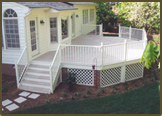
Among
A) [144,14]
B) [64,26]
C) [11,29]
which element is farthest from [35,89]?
[144,14]

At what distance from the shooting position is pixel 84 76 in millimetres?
9078

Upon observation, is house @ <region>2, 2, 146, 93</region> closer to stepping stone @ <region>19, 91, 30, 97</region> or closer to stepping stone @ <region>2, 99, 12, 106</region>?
stepping stone @ <region>19, 91, 30, 97</region>

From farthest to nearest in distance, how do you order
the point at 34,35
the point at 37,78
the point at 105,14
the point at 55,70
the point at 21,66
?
the point at 105,14
the point at 34,35
the point at 21,66
the point at 37,78
the point at 55,70

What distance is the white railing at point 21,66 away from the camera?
28.5ft

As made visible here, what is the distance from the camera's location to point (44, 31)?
10.7 m

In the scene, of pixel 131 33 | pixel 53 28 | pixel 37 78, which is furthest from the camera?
pixel 131 33

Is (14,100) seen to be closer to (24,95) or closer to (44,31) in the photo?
(24,95)

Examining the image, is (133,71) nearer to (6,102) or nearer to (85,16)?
(6,102)

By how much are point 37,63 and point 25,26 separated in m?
1.90

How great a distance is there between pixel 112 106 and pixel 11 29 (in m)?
6.08

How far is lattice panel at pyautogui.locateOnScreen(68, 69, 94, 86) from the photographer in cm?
906

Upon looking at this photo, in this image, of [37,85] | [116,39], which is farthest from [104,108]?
[116,39]

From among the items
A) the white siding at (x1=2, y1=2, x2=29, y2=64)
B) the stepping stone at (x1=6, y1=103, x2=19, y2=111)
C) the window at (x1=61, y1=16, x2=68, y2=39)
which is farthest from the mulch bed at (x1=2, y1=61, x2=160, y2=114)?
the window at (x1=61, y1=16, x2=68, y2=39)

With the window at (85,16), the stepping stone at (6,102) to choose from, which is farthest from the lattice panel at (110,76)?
the window at (85,16)
